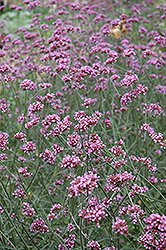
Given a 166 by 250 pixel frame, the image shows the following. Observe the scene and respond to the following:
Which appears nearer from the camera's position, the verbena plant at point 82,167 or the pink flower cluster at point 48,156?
the verbena plant at point 82,167

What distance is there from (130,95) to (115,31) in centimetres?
268

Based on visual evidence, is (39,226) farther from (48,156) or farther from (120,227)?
(120,227)

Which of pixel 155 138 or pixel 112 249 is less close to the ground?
pixel 155 138

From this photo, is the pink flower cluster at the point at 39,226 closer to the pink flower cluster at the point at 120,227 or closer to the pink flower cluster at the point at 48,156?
the pink flower cluster at the point at 48,156

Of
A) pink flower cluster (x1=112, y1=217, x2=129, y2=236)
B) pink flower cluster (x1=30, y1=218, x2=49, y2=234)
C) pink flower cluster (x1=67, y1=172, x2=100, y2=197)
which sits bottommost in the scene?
pink flower cluster (x1=30, y1=218, x2=49, y2=234)

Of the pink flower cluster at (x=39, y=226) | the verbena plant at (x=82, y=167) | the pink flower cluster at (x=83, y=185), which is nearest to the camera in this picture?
the pink flower cluster at (x=83, y=185)

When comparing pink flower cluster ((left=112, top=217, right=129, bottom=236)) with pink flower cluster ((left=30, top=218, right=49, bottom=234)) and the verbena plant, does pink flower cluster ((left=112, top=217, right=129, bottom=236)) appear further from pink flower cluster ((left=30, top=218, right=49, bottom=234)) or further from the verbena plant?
pink flower cluster ((left=30, top=218, right=49, bottom=234))

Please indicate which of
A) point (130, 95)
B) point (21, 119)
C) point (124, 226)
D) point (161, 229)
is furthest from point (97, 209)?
point (21, 119)

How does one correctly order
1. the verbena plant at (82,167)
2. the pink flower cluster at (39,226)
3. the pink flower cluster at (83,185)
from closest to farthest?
1. the pink flower cluster at (83,185)
2. the verbena plant at (82,167)
3. the pink flower cluster at (39,226)

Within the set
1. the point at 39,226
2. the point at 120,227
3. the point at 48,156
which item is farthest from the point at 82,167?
the point at 120,227

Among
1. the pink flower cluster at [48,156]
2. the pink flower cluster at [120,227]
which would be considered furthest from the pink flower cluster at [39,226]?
the pink flower cluster at [120,227]

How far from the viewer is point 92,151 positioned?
131 cm

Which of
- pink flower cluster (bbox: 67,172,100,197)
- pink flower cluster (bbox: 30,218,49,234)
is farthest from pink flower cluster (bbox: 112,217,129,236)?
pink flower cluster (bbox: 30,218,49,234)

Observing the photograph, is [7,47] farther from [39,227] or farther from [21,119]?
[39,227]
